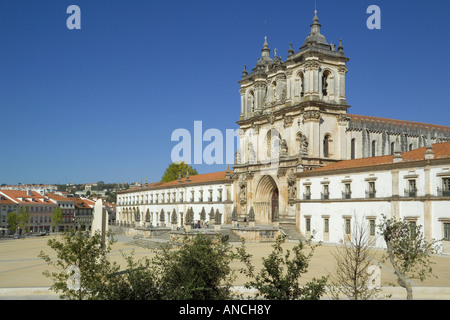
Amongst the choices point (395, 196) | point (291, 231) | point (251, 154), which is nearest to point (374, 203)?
point (395, 196)

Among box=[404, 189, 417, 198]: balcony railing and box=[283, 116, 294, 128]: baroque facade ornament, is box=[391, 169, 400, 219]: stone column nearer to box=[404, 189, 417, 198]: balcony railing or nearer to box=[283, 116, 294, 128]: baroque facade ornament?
box=[404, 189, 417, 198]: balcony railing

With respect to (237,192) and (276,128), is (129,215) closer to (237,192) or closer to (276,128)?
(237,192)

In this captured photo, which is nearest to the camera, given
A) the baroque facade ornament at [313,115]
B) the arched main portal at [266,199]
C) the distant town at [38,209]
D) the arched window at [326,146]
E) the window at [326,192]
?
the window at [326,192]

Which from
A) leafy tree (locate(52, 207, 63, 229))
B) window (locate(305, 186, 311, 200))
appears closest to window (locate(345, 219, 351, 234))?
window (locate(305, 186, 311, 200))

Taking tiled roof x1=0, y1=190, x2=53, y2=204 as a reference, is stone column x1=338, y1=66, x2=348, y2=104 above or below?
above

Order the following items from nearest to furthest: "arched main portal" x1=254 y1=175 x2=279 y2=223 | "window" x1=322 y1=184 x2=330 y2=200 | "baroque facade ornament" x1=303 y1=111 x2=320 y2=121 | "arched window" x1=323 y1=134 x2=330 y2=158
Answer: "window" x1=322 y1=184 x2=330 y2=200
"baroque facade ornament" x1=303 y1=111 x2=320 y2=121
"arched window" x1=323 y1=134 x2=330 y2=158
"arched main portal" x1=254 y1=175 x2=279 y2=223

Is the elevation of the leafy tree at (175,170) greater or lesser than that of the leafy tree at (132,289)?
greater

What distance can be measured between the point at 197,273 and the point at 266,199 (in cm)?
4384

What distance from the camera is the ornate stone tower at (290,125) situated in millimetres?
49562

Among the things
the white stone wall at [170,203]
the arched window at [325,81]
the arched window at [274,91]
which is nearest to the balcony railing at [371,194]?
the arched window at [325,81]

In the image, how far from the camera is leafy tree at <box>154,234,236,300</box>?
39.4ft

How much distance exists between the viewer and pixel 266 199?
55.9 meters

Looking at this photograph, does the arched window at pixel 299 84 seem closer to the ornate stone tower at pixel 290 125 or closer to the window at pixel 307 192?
the ornate stone tower at pixel 290 125

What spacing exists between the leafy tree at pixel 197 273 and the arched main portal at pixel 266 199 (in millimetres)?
42333
